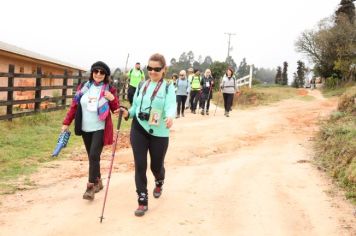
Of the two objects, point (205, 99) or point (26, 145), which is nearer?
point (26, 145)

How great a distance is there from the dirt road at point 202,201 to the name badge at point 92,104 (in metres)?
1.11

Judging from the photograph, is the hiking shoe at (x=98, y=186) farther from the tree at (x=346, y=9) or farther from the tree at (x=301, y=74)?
the tree at (x=301, y=74)

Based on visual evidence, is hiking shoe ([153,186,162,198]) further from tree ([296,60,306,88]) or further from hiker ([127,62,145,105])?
tree ([296,60,306,88])

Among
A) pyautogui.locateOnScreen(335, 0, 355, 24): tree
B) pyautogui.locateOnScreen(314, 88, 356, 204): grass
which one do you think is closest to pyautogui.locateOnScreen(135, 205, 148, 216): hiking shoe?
pyautogui.locateOnScreen(314, 88, 356, 204): grass

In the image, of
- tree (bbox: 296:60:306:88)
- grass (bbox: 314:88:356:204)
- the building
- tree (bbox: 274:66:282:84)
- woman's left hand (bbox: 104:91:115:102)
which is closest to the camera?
woman's left hand (bbox: 104:91:115:102)

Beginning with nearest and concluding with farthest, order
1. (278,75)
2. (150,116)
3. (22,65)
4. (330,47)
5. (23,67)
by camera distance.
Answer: (150,116) < (22,65) < (23,67) < (330,47) < (278,75)

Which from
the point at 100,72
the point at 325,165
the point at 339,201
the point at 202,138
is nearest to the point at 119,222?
the point at 100,72

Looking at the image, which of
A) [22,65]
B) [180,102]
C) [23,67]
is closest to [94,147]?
[180,102]

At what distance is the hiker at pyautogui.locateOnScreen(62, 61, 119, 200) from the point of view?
18.0ft

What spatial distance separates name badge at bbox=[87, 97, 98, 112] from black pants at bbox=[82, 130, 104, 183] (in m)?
0.27

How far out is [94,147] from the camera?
5.52 metres

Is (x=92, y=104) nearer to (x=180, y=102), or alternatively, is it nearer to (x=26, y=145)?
(x=26, y=145)

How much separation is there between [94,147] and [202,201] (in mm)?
1492

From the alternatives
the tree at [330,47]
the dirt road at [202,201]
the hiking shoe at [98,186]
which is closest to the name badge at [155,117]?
the dirt road at [202,201]
